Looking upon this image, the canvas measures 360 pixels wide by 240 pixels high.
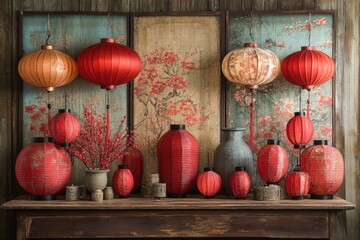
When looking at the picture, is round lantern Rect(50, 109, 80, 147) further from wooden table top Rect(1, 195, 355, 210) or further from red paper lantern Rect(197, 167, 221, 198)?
red paper lantern Rect(197, 167, 221, 198)

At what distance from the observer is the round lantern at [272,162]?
4.12m

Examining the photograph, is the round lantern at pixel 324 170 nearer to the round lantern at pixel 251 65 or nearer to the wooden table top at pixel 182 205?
the wooden table top at pixel 182 205

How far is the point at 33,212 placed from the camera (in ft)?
13.0

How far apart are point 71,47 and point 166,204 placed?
1380 mm

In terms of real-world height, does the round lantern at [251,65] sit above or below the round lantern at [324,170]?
above

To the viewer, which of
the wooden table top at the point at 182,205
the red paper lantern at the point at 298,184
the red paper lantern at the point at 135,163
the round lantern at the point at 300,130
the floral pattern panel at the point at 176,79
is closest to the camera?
the wooden table top at the point at 182,205

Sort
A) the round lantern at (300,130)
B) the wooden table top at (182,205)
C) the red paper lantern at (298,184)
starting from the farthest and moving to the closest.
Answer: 1. the round lantern at (300,130)
2. the red paper lantern at (298,184)
3. the wooden table top at (182,205)

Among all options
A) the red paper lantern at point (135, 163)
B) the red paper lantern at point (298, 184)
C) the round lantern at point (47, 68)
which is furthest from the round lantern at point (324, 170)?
the round lantern at point (47, 68)

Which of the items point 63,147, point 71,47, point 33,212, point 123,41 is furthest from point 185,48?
point 33,212

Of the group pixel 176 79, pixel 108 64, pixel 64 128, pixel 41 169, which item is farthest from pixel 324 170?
pixel 41 169

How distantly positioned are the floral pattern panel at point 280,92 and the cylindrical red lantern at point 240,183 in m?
Result: 0.39

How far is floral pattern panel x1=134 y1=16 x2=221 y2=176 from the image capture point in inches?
175

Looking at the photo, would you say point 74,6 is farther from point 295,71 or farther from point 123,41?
point 295,71

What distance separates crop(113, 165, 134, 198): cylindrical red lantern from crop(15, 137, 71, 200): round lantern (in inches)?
13.5
